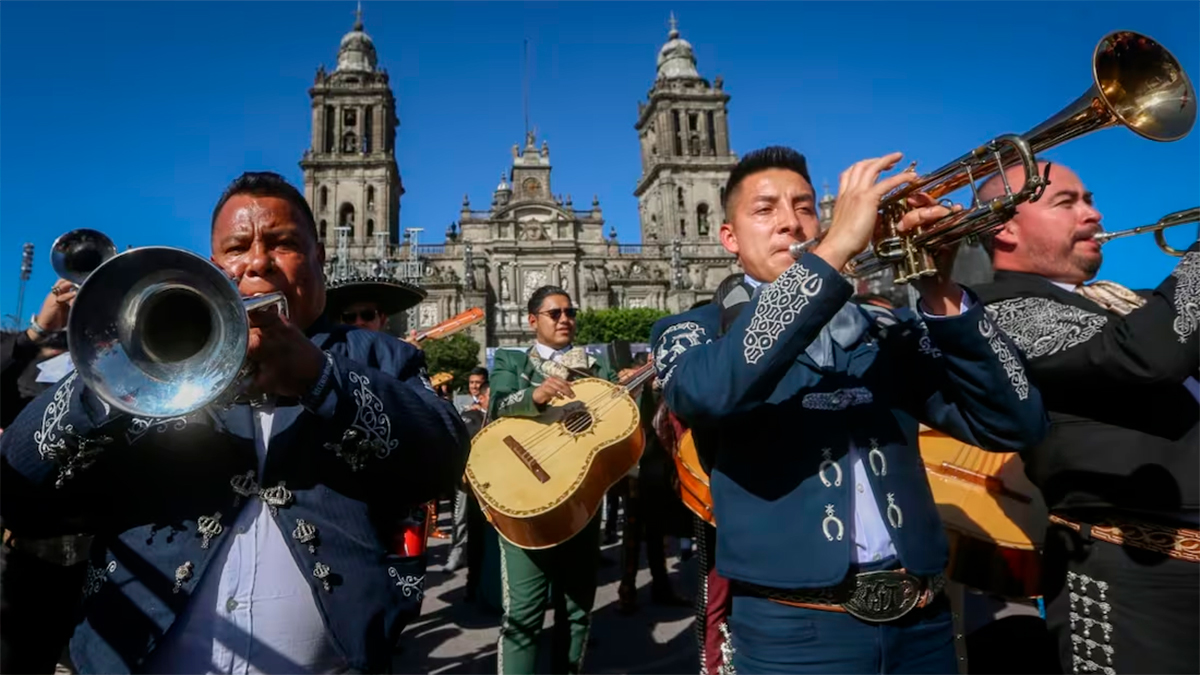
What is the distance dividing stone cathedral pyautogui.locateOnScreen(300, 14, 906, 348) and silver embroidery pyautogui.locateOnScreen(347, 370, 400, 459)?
1906 inches

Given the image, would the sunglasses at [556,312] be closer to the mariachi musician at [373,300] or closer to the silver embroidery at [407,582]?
the mariachi musician at [373,300]

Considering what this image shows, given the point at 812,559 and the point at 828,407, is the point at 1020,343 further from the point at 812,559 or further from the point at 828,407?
the point at 812,559

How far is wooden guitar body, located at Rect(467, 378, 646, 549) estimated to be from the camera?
13.0 ft

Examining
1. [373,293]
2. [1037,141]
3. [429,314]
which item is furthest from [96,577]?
[429,314]

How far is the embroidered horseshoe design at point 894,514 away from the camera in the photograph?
6.70 feet

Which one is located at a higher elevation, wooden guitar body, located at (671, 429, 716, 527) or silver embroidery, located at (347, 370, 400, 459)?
silver embroidery, located at (347, 370, 400, 459)

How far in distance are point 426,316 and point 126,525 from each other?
167 feet

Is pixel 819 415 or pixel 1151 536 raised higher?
pixel 819 415

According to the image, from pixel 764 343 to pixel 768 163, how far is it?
37.0 inches

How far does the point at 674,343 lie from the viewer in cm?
234

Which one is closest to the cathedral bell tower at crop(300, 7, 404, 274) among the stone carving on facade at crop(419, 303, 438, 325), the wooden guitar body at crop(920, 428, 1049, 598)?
the stone carving on facade at crop(419, 303, 438, 325)

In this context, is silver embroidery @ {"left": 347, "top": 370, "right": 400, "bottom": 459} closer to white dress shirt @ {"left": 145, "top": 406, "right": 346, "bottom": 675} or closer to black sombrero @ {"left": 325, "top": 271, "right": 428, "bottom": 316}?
white dress shirt @ {"left": 145, "top": 406, "right": 346, "bottom": 675}

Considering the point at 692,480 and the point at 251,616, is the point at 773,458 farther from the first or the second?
the point at 692,480

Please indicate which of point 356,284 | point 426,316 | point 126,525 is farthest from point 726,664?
point 426,316
